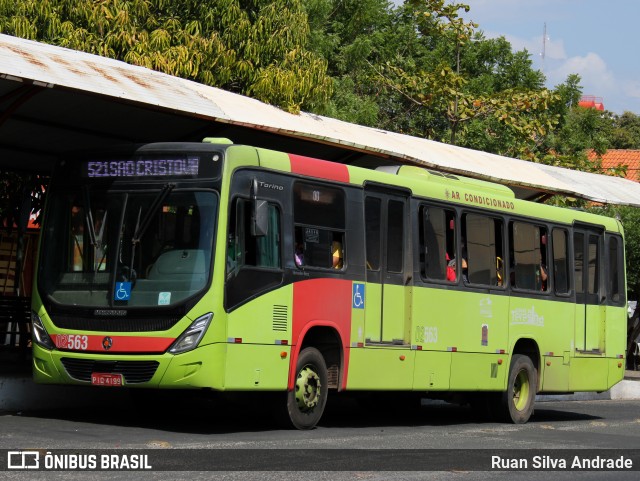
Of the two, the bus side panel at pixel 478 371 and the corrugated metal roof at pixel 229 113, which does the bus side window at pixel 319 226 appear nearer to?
the corrugated metal roof at pixel 229 113

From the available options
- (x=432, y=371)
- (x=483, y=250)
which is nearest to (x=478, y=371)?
(x=432, y=371)

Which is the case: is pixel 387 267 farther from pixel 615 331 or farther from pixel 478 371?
pixel 615 331

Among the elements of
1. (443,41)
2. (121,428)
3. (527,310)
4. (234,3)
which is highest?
(443,41)

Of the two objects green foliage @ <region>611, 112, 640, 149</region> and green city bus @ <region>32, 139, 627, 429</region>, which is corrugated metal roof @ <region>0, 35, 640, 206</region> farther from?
green foliage @ <region>611, 112, 640, 149</region>

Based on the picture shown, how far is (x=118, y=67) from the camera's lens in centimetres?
1590

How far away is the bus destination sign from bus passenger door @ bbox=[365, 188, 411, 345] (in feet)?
8.78

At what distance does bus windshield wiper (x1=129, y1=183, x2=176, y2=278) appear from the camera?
1266 centimetres

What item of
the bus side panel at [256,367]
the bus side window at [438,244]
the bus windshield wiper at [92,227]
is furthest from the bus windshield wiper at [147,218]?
the bus side window at [438,244]

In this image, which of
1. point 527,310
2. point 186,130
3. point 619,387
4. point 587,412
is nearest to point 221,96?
point 186,130

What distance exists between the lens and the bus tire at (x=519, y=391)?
17266 mm

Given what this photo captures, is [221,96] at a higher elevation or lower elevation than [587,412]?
higher

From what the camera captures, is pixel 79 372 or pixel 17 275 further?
pixel 17 275

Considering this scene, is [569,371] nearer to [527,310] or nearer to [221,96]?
[527,310]

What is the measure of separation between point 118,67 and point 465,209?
16.1ft
